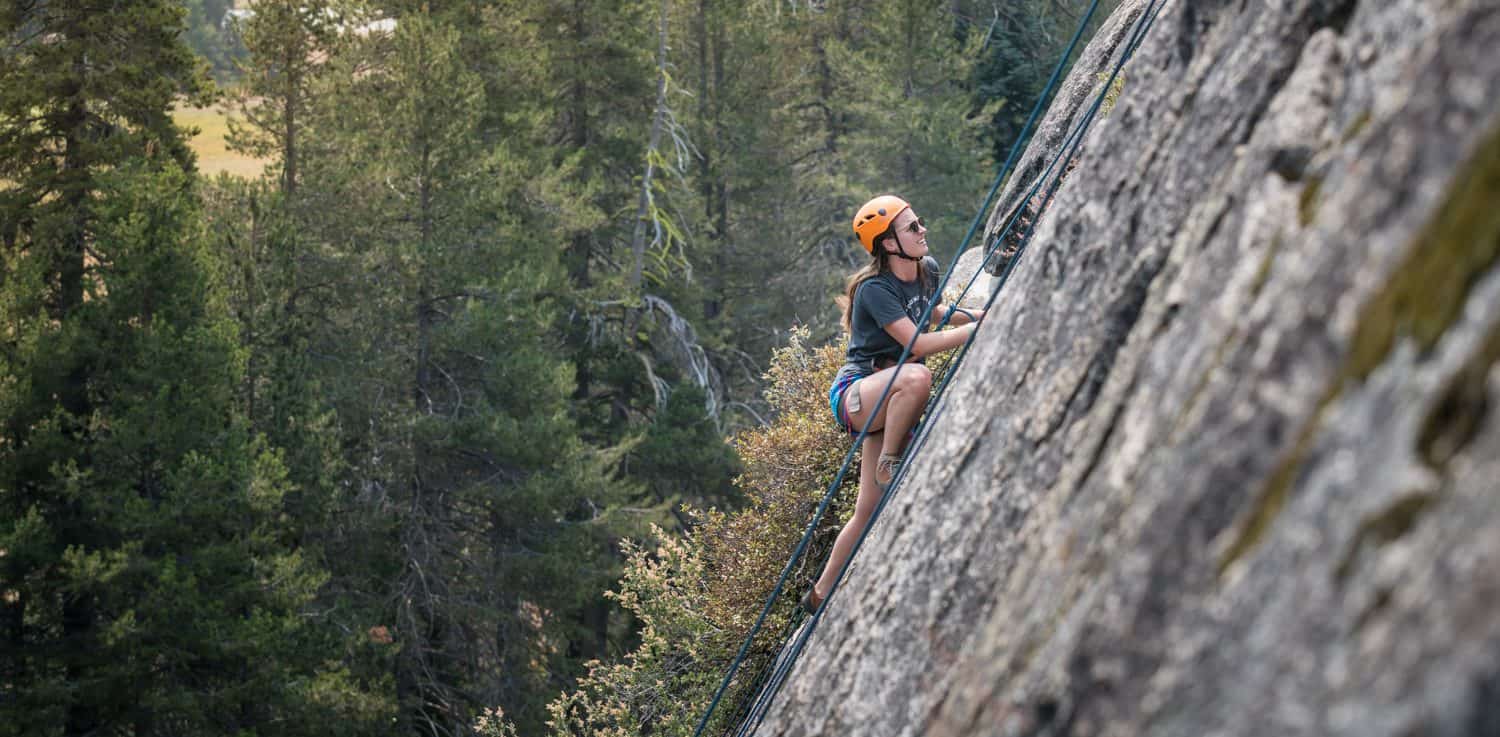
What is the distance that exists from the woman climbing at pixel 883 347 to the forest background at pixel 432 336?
4.01m

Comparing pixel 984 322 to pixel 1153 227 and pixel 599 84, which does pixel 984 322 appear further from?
pixel 599 84

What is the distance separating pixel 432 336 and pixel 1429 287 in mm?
20683

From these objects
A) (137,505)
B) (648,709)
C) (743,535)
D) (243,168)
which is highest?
(743,535)

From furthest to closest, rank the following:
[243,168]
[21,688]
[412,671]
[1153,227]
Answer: [243,168], [412,671], [21,688], [1153,227]

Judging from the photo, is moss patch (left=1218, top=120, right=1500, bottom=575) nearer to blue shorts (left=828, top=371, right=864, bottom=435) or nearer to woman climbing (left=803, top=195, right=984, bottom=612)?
woman climbing (left=803, top=195, right=984, bottom=612)

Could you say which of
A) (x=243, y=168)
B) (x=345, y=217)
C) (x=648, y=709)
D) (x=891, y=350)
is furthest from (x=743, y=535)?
(x=243, y=168)

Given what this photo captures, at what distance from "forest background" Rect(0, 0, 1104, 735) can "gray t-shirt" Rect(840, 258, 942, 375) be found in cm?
416

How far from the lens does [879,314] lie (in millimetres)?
6387

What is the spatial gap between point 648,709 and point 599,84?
17468mm

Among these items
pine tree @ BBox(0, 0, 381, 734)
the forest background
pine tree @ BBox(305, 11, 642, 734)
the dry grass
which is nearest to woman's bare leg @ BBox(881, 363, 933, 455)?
the forest background

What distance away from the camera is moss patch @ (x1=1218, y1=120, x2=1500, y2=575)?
2.17 meters

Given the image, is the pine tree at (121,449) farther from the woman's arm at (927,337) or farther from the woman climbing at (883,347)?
the woman's arm at (927,337)

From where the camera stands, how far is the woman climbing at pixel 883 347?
20.5ft

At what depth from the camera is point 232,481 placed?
16578 mm
